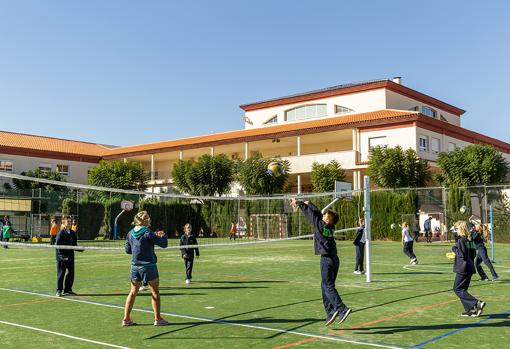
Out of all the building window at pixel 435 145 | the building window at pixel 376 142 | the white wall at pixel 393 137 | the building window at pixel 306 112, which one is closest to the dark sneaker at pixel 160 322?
the white wall at pixel 393 137

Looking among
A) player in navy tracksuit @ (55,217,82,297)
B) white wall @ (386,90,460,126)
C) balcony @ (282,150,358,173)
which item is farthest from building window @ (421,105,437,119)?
player in navy tracksuit @ (55,217,82,297)

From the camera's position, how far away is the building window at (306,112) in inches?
2337

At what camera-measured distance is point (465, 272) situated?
388 inches

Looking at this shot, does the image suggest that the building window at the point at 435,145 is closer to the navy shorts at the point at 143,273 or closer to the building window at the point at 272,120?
the building window at the point at 272,120

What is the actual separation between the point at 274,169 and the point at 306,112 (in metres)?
16.8

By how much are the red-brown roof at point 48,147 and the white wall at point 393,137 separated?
35.1 m

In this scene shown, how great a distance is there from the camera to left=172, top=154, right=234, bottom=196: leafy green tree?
2057 inches

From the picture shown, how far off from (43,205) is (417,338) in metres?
38.6

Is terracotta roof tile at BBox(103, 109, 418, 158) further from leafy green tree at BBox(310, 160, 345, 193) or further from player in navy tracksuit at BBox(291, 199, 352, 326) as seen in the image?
player in navy tracksuit at BBox(291, 199, 352, 326)

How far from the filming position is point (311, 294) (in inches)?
500

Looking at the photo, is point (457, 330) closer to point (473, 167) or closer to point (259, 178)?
point (473, 167)

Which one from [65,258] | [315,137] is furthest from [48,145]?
[65,258]

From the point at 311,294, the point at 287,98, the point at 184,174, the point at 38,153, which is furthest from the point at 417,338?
the point at 38,153

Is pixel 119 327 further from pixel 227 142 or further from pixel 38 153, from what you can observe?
pixel 38 153
